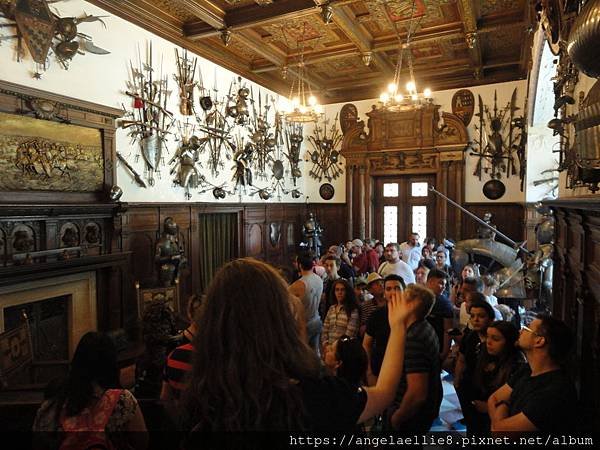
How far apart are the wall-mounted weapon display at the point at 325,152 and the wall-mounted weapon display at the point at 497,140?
11.9ft

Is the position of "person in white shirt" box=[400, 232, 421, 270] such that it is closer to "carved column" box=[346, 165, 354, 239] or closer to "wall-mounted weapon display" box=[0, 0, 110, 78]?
"carved column" box=[346, 165, 354, 239]

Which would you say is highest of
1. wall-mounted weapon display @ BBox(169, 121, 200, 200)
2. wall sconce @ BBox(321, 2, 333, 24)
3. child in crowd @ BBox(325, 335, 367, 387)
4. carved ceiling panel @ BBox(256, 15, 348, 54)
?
carved ceiling panel @ BBox(256, 15, 348, 54)

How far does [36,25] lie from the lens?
180 inches

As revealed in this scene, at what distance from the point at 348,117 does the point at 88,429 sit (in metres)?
10.5

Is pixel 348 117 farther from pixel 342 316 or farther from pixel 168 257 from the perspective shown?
pixel 342 316

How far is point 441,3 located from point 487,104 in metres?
3.75

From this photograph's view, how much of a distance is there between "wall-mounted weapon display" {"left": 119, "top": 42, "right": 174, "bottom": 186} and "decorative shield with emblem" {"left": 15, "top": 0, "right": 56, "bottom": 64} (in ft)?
4.34

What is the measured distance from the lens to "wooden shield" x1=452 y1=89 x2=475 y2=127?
9.59 m

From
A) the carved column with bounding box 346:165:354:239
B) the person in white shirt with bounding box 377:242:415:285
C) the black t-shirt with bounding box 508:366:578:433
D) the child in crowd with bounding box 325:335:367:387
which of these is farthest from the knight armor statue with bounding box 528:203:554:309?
the carved column with bounding box 346:165:354:239

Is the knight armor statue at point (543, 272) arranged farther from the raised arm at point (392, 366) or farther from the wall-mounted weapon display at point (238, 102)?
the wall-mounted weapon display at point (238, 102)

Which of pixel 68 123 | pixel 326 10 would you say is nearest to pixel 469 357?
pixel 68 123

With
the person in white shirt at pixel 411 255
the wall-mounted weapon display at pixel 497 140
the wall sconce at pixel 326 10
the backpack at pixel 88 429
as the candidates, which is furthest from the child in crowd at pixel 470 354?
the wall-mounted weapon display at pixel 497 140

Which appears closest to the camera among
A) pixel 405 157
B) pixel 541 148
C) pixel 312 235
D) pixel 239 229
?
pixel 541 148

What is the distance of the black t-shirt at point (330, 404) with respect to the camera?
104cm
